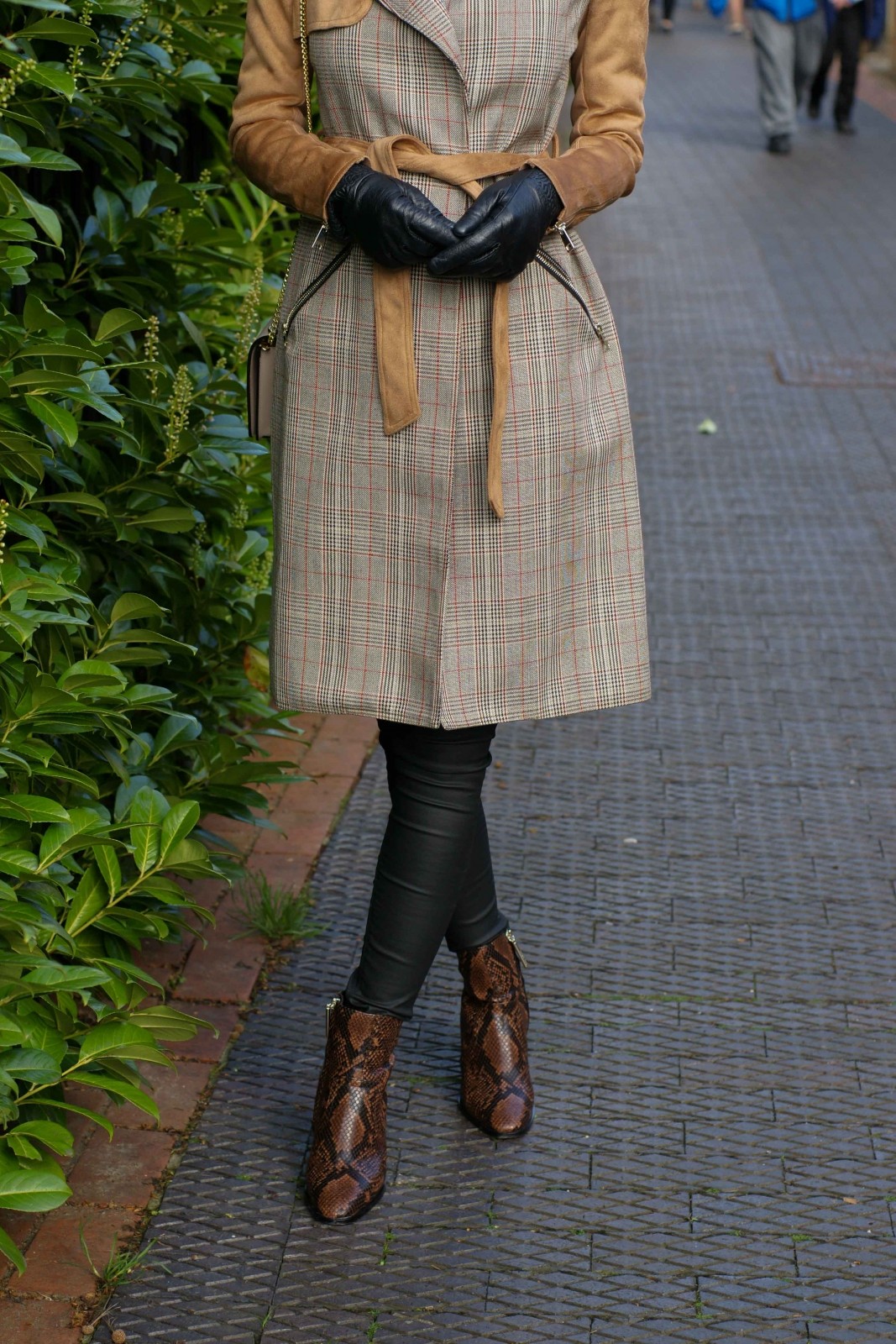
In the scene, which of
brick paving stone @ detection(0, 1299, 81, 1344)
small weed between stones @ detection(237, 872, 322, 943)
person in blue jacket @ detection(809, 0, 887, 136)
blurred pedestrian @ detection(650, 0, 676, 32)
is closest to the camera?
brick paving stone @ detection(0, 1299, 81, 1344)

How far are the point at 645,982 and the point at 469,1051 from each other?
56 centimetres

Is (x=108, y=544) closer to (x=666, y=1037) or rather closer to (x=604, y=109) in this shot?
(x=604, y=109)

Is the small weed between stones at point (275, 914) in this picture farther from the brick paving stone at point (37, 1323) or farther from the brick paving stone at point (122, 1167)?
the brick paving stone at point (37, 1323)

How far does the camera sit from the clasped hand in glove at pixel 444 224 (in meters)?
2.29

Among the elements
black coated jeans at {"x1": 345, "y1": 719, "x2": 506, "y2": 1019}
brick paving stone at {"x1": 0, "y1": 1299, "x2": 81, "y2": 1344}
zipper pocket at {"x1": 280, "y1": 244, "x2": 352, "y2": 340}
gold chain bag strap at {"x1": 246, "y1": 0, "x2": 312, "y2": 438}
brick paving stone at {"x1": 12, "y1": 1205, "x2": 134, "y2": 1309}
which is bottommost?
brick paving stone at {"x1": 12, "y1": 1205, "x2": 134, "y2": 1309}

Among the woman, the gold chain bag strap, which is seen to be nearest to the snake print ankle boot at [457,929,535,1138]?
the woman

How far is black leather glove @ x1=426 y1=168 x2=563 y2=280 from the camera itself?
2.29m

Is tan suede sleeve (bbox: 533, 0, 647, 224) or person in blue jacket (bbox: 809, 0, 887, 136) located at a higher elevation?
tan suede sleeve (bbox: 533, 0, 647, 224)

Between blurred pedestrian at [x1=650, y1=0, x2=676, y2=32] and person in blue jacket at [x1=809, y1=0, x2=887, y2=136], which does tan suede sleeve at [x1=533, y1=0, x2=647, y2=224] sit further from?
blurred pedestrian at [x1=650, y1=0, x2=676, y2=32]

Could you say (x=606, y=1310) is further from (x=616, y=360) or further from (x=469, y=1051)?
(x=616, y=360)

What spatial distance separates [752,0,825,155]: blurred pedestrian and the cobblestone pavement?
329 inches

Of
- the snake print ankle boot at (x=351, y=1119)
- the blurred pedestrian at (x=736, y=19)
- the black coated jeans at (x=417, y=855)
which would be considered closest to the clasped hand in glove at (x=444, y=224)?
the black coated jeans at (x=417, y=855)

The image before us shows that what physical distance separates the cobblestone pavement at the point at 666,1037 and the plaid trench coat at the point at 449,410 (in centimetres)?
77

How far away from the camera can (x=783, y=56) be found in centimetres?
1391
